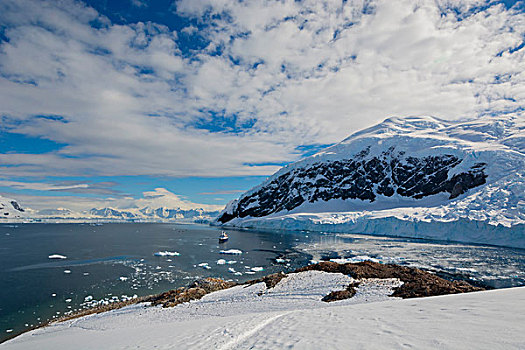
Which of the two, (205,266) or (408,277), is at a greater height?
(408,277)

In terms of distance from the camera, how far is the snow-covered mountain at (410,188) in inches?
2470

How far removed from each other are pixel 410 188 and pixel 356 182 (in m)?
24.4

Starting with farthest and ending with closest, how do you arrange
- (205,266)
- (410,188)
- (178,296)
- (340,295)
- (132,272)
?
(410,188)
(205,266)
(132,272)
(178,296)
(340,295)

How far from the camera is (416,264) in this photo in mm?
36469

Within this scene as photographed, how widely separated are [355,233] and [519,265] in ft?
179

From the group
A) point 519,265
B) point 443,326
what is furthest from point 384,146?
point 443,326

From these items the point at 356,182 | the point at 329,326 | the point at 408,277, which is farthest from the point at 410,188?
the point at 329,326

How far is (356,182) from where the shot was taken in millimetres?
139000

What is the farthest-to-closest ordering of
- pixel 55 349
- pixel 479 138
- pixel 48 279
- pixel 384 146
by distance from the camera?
pixel 384 146 < pixel 479 138 < pixel 48 279 < pixel 55 349

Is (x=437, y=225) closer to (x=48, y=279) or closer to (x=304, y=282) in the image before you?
(x=304, y=282)

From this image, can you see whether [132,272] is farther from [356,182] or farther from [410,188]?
[356,182]

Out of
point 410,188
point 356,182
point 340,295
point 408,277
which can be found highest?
point 356,182

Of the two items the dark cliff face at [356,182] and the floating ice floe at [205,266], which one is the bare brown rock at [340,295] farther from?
the dark cliff face at [356,182]

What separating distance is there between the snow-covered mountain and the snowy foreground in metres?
58.9
